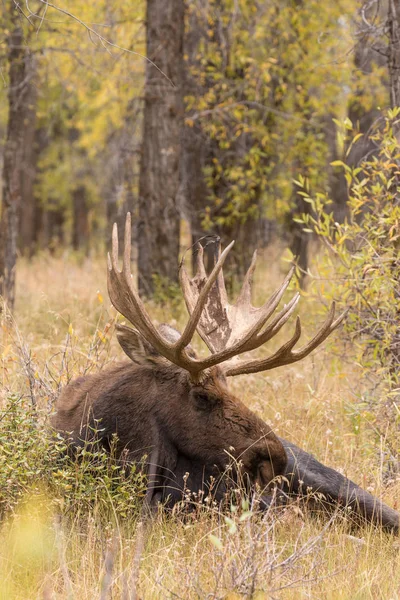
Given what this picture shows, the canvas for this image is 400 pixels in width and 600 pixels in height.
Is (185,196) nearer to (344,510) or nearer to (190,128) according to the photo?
(190,128)

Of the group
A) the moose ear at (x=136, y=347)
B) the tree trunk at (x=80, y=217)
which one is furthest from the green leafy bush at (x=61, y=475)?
the tree trunk at (x=80, y=217)

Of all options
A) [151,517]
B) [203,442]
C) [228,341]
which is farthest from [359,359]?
[151,517]

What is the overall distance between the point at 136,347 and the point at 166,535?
1.06 meters

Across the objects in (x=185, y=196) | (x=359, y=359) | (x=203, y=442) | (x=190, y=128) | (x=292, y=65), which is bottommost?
(x=203, y=442)

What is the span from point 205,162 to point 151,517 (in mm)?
8876

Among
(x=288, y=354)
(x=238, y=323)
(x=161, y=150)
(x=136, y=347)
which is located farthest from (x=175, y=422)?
(x=161, y=150)

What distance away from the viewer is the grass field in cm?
346

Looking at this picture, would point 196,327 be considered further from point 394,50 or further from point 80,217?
point 80,217

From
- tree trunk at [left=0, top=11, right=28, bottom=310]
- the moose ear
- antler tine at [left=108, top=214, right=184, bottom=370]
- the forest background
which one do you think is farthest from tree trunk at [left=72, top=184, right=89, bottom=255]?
antler tine at [left=108, top=214, right=184, bottom=370]

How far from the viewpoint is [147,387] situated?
4.63 metres

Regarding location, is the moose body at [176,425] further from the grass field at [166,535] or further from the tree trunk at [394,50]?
the tree trunk at [394,50]

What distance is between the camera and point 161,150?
33.9 ft

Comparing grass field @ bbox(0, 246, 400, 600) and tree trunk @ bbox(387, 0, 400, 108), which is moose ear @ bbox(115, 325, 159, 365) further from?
tree trunk @ bbox(387, 0, 400, 108)

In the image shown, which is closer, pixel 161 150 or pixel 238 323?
pixel 238 323
